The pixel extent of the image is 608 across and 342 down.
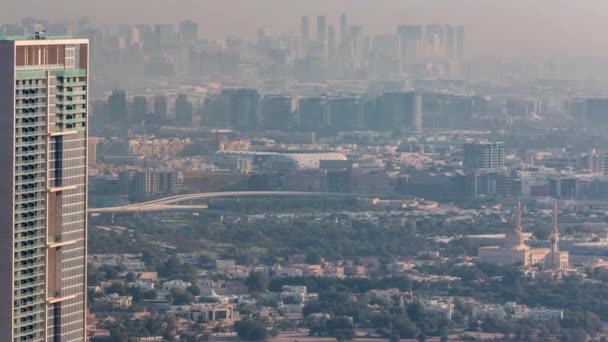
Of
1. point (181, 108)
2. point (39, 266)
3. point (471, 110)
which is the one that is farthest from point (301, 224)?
point (39, 266)

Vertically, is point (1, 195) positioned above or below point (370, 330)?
above

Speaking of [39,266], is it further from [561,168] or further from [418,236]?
[561,168]

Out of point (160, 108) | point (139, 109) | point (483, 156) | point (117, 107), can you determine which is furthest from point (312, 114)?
point (483, 156)

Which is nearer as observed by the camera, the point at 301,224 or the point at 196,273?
the point at 196,273

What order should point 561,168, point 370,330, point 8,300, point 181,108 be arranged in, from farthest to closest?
point 181,108 < point 561,168 < point 370,330 < point 8,300

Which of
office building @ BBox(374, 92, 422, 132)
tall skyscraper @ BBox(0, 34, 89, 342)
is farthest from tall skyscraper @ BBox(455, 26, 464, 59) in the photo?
tall skyscraper @ BBox(0, 34, 89, 342)

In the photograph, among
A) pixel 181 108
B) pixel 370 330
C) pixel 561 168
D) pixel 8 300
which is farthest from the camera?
pixel 181 108
